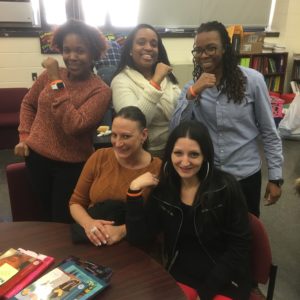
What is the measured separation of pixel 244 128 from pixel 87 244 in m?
0.89

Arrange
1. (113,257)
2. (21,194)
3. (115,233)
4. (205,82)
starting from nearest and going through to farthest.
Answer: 1. (113,257)
2. (115,233)
3. (205,82)
4. (21,194)

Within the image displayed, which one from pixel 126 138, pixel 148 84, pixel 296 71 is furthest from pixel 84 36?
pixel 296 71

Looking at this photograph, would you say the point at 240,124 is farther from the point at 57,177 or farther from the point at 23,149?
the point at 23,149

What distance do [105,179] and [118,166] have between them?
0.28 ft

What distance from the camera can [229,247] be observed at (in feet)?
4.49

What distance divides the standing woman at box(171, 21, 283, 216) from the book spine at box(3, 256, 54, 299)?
0.86 m

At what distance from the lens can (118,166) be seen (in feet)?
5.15

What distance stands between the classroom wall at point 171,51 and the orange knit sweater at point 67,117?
9.97 ft

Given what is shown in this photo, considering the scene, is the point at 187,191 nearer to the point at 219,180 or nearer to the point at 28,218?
the point at 219,180

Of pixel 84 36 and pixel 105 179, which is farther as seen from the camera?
pixel 84 36

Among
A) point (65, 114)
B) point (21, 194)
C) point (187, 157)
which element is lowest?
point (21, 194)

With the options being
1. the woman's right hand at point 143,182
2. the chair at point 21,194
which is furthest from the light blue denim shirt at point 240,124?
the chair at point 21,194

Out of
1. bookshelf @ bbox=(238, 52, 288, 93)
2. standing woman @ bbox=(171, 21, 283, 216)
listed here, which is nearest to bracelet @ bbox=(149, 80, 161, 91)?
standing woman @ bbox=(171, 21, 283, 216)

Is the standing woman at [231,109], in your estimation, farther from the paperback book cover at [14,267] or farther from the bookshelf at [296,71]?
the bookshelf at [296,71]
